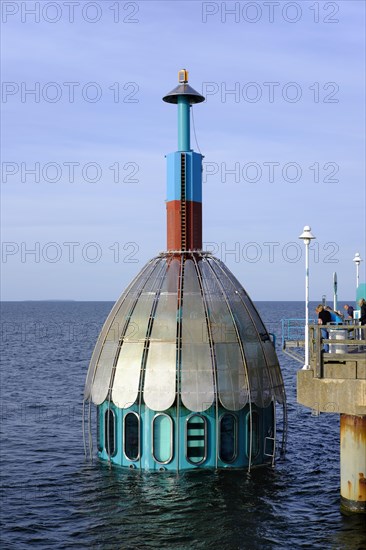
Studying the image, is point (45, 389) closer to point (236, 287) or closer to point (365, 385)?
point (236, 287)

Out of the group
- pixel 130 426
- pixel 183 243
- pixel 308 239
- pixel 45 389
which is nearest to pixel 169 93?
pixel 183 243

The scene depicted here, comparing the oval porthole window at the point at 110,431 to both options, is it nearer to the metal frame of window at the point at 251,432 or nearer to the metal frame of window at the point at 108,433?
the metal frame of window at the point at 108,433

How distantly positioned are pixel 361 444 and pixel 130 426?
375 inches

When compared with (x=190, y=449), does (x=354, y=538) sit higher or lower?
lower

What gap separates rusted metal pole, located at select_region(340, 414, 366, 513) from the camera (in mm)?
23234

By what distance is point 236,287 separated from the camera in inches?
1236

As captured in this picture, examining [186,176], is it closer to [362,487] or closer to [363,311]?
[363,311]

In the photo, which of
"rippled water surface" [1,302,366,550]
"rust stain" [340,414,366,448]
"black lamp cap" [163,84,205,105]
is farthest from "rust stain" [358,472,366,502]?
"black lamp cap" [163,84,205,105]

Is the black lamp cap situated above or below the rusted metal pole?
above

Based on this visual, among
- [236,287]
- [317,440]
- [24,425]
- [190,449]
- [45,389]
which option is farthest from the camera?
[45,389]

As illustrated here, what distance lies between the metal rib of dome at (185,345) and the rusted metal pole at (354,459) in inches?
216

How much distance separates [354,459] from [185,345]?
8064 mm

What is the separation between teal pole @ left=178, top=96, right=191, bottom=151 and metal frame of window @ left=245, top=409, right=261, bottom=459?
11.4 meters

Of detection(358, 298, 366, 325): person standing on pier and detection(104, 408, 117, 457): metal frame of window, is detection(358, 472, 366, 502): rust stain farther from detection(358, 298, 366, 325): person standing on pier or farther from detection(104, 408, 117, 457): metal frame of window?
detection(104, 408, 117, 457): metal frame of window
